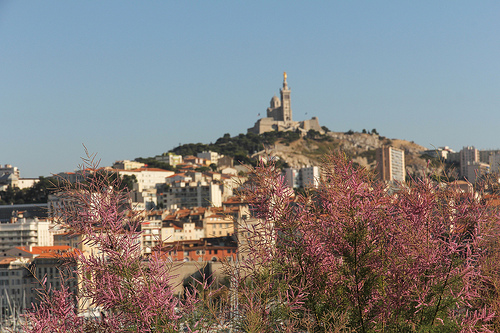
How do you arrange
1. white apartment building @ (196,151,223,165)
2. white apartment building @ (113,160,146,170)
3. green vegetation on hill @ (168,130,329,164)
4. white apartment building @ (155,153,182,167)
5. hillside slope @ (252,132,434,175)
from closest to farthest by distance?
white apartment building @ (113,160,146,170) < white apartment building @ (155,153,182,167) < white apartment building @ (196,151,223,165) < hillside slope @ (252,132,434,175) < green vegetation on hill @ (168,130,329,164)

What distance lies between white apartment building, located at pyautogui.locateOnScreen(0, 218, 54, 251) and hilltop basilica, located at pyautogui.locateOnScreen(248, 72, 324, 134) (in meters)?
74.9

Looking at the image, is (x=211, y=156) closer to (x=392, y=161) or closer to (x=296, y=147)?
(x=296, y=147)

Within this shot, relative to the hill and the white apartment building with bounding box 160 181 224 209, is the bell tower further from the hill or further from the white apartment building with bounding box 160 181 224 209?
the white apartment building with bounding box 160 181 224 209

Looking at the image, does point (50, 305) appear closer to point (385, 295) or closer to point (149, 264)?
point (149, 264)

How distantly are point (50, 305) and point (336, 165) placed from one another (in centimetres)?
230

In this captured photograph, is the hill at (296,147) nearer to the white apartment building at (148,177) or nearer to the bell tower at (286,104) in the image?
the bell tower at (286,104)

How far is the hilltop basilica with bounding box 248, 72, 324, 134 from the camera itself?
431ft

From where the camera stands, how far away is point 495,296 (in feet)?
17.7

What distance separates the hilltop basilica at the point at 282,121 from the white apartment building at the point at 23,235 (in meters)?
74.9

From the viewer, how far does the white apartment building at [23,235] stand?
57.7 meters

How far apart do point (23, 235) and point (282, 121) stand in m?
83.4

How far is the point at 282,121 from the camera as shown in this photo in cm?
13525

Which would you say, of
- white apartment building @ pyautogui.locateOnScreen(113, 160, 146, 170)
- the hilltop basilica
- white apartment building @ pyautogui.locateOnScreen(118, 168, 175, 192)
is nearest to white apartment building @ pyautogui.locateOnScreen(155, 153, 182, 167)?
white apartment building @ pyautogui.locateOnScreen(113, 160, 146, 170)

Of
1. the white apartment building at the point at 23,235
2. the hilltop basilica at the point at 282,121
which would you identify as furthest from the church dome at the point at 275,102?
the white apartment building at the point at 23,235
